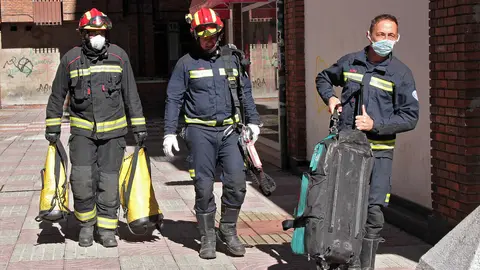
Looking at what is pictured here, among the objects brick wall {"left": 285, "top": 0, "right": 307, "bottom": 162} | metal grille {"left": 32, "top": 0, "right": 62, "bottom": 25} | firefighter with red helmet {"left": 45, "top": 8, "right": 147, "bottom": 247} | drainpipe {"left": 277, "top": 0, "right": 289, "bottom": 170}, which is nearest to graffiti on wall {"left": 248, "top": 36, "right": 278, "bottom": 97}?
drainpipe {"left": 277, "top": 0, "right": 289, "bottom": 170}

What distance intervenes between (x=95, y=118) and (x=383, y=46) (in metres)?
2.88

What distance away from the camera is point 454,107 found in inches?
266

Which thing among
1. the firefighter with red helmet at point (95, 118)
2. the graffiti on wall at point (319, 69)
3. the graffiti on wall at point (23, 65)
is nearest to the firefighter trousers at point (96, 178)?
the firefighter with red helmet at point (95, 118)

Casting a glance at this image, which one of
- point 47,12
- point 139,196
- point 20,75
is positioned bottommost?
point 139,196

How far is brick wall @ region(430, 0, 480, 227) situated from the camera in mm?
6555

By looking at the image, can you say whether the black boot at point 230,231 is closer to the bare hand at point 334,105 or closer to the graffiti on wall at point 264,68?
the bare hand at point 334,105

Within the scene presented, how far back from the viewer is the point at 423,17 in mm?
7492

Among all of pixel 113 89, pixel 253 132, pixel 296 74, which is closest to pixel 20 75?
pixel 296 74

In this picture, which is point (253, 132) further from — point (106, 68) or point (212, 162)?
point (106, 68)

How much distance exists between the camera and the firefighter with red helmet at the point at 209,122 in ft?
22.3

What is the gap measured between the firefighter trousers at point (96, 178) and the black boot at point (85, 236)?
0.04 meters

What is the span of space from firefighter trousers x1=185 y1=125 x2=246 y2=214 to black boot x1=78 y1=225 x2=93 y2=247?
3.80 ft

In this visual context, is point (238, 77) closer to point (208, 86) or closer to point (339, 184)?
point (208, 86)

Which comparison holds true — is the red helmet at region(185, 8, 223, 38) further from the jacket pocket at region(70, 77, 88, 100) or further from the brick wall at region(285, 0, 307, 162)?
the brick wall at region(285, 0, 307, 162)
